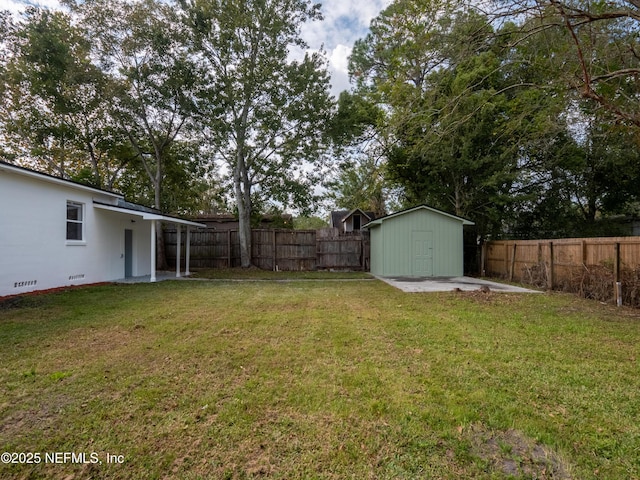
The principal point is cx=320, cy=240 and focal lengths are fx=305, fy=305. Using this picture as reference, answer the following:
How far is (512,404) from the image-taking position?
2523 mm

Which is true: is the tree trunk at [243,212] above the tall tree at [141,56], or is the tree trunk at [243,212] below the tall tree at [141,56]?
below

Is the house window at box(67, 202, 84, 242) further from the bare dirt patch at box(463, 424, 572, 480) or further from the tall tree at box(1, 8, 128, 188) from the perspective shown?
the bare dirt patch at box(463, 424, 572, 480)

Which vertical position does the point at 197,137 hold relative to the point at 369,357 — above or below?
above

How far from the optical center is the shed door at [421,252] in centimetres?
1245

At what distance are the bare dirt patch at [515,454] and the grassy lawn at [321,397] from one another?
1cm

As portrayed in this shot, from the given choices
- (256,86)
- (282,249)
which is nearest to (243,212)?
(282,249)

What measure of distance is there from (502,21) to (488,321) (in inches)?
225

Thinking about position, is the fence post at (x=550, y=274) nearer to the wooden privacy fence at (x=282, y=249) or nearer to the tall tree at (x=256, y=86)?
the wooden privacy fence at (x=282, y=249)

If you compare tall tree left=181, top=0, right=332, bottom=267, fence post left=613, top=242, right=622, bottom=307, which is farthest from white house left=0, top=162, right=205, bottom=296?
fence post left=613, top=242, right=622, bottom=307

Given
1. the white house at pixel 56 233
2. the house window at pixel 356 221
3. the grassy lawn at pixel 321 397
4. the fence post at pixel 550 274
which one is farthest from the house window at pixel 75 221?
the house window at pixel 356 221

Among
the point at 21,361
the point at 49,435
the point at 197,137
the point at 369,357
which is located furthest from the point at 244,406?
the point at 197,137

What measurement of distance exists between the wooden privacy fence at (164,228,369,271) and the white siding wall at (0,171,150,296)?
14.9 feet

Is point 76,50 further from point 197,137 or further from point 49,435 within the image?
point 49,435

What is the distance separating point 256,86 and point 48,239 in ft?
32.1
